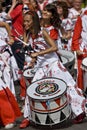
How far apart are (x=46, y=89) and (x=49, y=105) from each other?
0.88 ft

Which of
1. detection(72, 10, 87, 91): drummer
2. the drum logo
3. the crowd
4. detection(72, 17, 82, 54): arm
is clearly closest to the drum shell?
the drum logo

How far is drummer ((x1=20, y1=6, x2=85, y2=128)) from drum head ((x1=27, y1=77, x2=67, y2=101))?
0.17 m

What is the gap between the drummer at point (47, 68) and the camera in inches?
239

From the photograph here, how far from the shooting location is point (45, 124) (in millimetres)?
5723

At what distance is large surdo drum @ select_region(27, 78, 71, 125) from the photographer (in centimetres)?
566

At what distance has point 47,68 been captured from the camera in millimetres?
6180

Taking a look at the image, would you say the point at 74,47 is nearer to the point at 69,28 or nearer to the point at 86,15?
the point at 86,15

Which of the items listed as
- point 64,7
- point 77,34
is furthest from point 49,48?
point 64,7

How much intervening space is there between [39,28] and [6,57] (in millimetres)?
660

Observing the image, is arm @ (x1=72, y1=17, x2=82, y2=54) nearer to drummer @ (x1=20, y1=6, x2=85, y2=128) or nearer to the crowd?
the crowd

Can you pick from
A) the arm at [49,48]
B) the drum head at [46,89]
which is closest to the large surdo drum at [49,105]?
the drum head at [46,89]

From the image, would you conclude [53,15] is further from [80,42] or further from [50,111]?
[50,111]

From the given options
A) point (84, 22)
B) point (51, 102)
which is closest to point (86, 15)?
point (84, 22)

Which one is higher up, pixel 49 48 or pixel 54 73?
pixel 49 48
